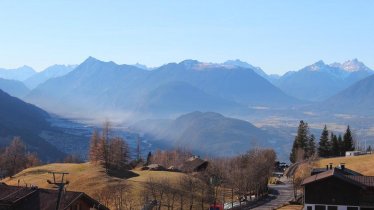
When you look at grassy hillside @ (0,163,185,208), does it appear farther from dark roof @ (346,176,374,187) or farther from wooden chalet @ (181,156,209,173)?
dark roof @ (346,176,374,187)

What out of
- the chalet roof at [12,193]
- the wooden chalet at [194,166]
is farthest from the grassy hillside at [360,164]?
the chalet roof at [12,193]

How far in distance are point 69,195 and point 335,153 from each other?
121 meters

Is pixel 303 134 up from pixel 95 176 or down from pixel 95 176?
up

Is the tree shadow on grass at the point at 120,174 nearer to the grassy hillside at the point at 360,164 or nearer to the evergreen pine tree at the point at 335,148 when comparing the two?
the grassy hillside at the point at 360,164

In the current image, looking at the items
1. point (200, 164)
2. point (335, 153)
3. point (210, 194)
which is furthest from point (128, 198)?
point (335, 153)

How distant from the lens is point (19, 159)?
18638cm

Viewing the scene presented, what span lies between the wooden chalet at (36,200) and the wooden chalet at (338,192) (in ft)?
100

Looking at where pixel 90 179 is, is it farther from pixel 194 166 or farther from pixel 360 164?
pixel 360 164

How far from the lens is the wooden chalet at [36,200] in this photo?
178 ft

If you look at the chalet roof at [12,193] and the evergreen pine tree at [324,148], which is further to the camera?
the evergreen pine tree at [324,148]

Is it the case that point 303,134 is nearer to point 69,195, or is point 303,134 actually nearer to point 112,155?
point 112,155

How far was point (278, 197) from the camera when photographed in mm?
117375

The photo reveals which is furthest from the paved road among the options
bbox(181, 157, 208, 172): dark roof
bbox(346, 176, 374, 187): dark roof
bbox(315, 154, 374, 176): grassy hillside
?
bbox(181, 157, 208, 172): dark roof

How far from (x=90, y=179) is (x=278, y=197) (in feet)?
127
